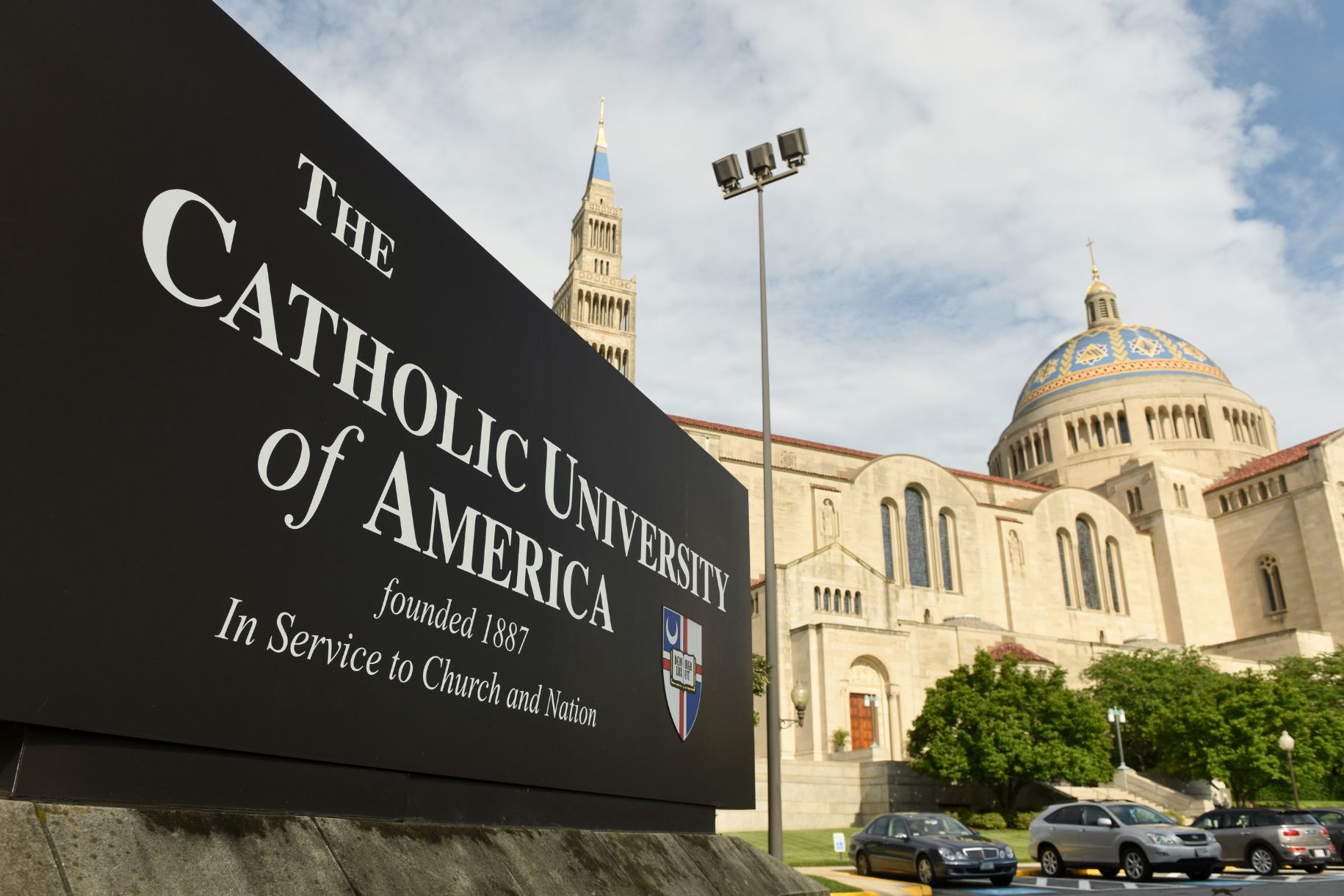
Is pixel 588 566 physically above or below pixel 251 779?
above

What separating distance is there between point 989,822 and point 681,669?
25593 mm

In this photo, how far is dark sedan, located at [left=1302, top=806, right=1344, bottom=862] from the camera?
20016mm

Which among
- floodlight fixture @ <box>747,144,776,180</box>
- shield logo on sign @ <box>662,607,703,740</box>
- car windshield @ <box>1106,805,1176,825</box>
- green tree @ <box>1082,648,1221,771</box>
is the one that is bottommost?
car windshield @ <box>1106,805,1176,825</box>

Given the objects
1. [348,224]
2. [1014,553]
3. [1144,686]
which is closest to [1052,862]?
[348,224]

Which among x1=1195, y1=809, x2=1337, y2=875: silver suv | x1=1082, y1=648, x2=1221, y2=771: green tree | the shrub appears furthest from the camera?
x1=1082, y1=648, x2=1221, y2=771: green tree

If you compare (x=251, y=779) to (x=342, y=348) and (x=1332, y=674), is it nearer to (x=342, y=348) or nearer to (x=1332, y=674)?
(x=342, y=348)

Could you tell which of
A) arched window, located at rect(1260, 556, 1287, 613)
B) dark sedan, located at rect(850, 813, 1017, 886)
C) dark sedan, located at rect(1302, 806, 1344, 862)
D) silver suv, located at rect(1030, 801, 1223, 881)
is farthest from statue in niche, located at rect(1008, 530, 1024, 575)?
dark sedan, located at rect(850, 813, 1017, 886)

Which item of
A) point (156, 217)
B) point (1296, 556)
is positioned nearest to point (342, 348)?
point (156, 217)

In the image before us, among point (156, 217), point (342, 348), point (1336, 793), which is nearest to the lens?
point (156, 217)

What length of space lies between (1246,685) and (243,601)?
3924 centimetres

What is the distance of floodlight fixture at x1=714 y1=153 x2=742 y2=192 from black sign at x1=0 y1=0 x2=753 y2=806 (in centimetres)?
914

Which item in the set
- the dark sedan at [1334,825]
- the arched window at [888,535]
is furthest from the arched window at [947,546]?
the dark sedan at [1334,825]

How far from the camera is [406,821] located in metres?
5.37

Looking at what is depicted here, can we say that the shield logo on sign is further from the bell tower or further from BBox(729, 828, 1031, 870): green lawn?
the bell tower
